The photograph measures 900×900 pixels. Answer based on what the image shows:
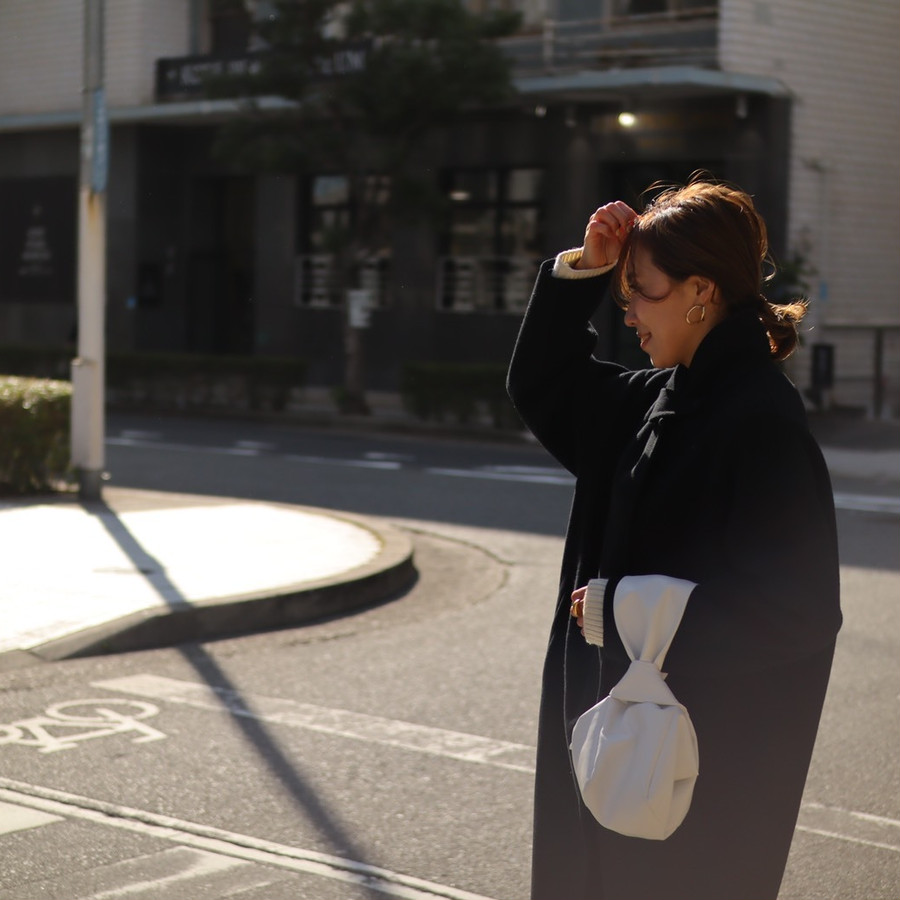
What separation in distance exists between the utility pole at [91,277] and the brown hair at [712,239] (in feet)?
33.3

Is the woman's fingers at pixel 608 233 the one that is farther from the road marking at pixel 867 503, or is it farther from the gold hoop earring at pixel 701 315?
the road marking at pixel 867 503

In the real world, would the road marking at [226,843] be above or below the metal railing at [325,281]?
below

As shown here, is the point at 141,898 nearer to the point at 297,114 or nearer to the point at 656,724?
the point at 656,724

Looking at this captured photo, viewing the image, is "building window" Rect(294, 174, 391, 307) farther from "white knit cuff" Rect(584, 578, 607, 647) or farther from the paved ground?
"white knit cuff" Rect(584, 578, 607, 647)

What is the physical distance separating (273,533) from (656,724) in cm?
872

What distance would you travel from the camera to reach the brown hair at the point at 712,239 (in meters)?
2.68

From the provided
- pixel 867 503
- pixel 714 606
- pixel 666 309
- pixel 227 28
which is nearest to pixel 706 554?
pixel 714 606

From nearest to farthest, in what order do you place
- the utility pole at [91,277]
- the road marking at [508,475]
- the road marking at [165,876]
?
1. the road marking at [165,876]
2. the utility pole at [91,277]
3. the road marking at [508,475]

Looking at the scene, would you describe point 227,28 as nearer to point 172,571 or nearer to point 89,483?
point 89,483

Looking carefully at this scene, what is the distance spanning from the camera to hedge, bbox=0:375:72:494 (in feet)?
41.8

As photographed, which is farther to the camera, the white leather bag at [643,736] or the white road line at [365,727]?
the white road line at [365,727]

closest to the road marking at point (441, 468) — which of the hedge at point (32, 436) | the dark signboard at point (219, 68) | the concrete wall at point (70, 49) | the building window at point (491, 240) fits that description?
the hedge at point (32, 436)

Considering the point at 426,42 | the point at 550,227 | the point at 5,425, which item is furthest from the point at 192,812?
the point at 550,227

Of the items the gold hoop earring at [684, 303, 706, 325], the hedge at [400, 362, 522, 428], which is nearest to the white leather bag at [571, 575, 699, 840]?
the gold hoop earring at [684, 303, 706, 325]
